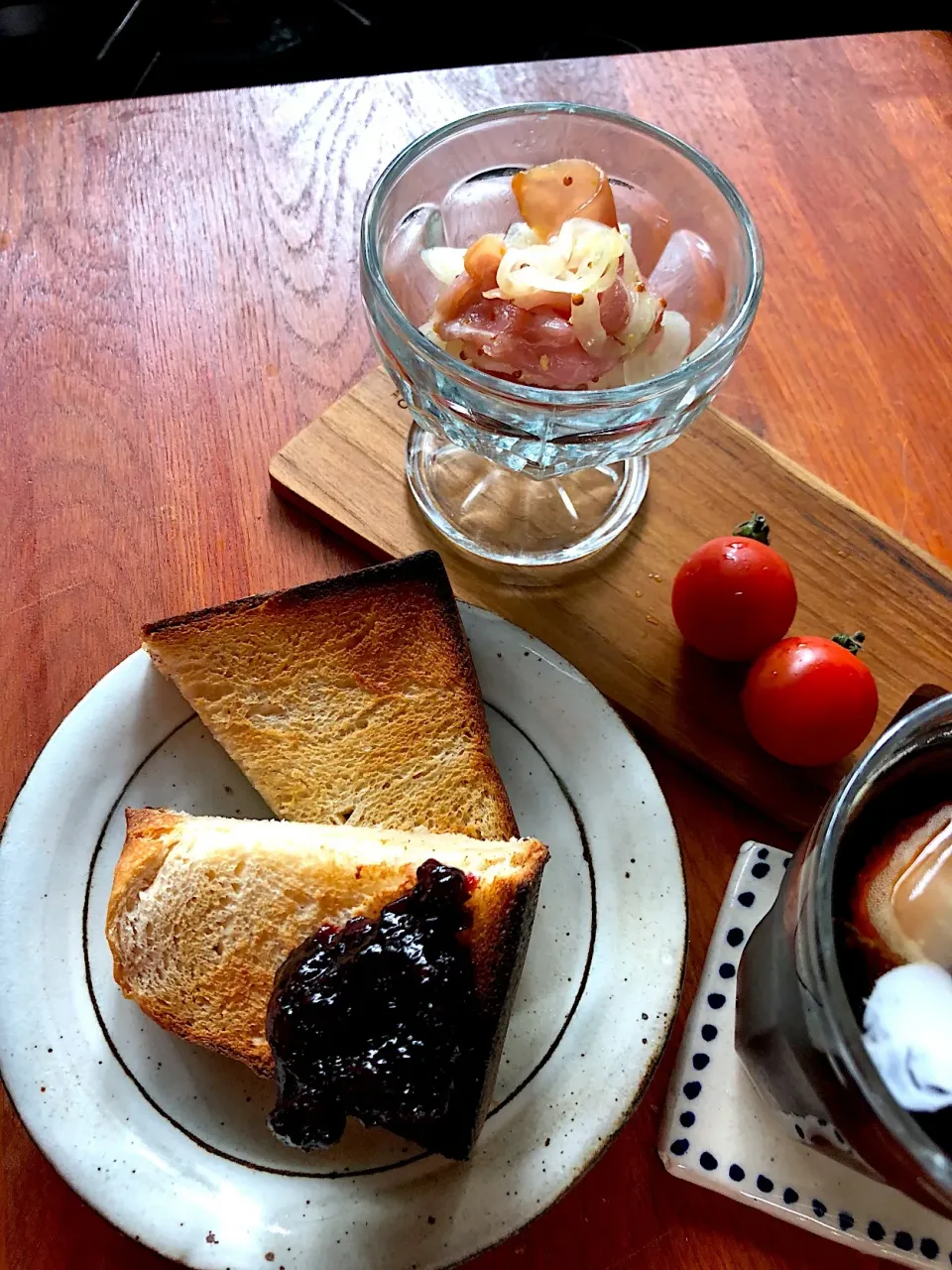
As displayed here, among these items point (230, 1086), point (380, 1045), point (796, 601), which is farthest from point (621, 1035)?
point (796, 601)

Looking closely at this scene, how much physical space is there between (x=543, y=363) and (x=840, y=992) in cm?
75

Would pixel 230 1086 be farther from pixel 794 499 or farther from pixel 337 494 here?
pixel 794 499

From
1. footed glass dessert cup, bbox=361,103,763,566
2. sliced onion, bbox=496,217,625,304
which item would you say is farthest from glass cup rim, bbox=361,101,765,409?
sliced onion, bbox=496,217,625,304

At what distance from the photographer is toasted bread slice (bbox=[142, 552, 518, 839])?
47.9 inches

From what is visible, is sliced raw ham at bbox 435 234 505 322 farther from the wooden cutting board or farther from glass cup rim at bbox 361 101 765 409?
the wooden cutting board

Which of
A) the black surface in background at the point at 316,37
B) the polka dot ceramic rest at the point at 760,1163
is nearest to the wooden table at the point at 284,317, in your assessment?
the polka dot ceramic rest at the point at 760,1163

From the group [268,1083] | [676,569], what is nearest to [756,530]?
[676,569]

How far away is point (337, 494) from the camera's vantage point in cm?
151

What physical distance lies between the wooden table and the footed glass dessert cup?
0.25 metres

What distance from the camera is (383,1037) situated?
3.11 feet

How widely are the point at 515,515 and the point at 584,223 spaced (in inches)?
16.7

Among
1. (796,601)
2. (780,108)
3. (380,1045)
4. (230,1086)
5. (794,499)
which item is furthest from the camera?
(780,108)

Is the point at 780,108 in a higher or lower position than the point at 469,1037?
higher

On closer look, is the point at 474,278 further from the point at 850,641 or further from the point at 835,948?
the point at 835,948
